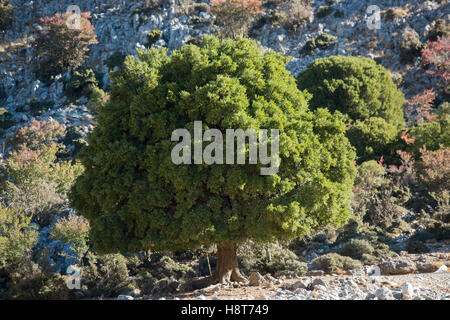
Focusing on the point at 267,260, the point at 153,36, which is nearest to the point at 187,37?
the point at 153,36

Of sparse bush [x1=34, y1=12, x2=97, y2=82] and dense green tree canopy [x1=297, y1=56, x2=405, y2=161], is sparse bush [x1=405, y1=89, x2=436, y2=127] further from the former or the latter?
sparse bush [x1=34, y1=12, x2=97, y2=82]

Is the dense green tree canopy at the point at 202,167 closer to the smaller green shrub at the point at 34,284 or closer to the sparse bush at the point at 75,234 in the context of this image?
the smaller green shrub at the point at 34,284

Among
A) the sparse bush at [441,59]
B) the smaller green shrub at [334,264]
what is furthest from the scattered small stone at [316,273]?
the sparse bush at [441,59]

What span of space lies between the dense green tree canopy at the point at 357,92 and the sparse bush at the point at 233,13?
1069 cm

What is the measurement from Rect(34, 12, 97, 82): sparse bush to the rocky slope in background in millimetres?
1110

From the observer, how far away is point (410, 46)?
103 feet

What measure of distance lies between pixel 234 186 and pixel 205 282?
3.53 m

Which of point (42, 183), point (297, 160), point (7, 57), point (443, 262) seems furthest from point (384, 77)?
point (7, 57)

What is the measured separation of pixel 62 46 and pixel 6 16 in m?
8.90

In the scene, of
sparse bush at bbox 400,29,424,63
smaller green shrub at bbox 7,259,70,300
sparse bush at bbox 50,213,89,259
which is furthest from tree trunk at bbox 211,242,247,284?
sparse bush at bbox 400,29,424,63

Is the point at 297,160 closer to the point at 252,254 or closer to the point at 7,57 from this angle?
the point at 252,254

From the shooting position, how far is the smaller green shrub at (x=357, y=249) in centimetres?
1473

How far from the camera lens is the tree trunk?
477 inches

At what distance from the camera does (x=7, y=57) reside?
116 ft
